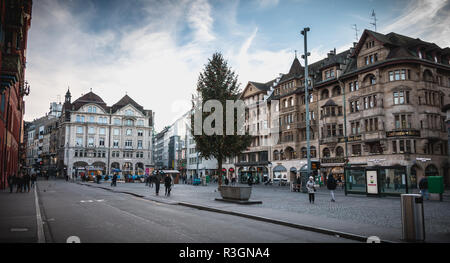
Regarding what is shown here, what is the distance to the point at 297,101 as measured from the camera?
55.2m

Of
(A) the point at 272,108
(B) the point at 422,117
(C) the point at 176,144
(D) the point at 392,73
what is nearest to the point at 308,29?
(D) the point at 392,73

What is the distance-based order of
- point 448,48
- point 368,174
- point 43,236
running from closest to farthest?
point 43,236, point 368,174, point 448,48

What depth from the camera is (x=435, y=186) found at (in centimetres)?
2172

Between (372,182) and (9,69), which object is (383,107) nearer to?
(372,182)

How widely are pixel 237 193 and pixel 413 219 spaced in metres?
11.5

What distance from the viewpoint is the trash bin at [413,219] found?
27.4 ft

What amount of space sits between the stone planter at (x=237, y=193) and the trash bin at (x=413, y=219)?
11.0 m

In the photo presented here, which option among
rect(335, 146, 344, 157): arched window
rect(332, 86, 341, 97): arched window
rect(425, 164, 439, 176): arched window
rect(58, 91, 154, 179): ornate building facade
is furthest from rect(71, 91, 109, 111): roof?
rect(425, 164, 439, 176): arched window

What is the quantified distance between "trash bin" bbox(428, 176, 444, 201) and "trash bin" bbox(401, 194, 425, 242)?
1567 centimetres

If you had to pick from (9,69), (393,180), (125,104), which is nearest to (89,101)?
(125,104)

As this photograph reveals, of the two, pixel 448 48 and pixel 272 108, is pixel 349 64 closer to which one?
pixel 448 48

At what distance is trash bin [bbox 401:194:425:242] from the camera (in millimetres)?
8352
